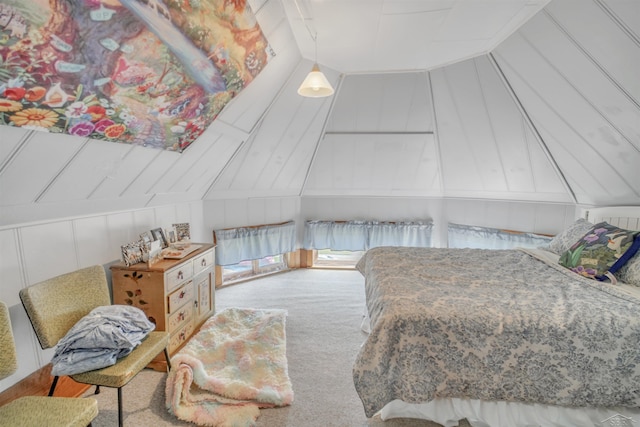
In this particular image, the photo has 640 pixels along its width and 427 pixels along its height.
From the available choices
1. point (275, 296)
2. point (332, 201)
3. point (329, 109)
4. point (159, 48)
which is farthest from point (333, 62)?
point (275, 296)

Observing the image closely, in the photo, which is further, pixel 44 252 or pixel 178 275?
pixel 178 275

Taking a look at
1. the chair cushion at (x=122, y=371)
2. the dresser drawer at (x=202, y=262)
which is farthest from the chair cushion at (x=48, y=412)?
the dresser drawer at (x=202, y=262)

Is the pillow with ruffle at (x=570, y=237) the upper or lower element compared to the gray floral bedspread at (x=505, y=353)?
upper

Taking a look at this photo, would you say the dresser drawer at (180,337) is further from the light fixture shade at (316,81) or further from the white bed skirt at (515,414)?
the light fixture shade at (316,81)

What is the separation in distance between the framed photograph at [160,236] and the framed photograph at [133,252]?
24 cm

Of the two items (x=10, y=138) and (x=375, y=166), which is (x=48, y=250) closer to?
(x=10, y=138)

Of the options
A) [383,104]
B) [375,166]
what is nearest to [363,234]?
[375,166]

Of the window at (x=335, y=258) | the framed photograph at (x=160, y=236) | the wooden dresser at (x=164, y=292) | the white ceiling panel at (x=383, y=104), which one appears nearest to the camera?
the wooden dresser at (x=164, y=292)

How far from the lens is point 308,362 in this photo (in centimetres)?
224

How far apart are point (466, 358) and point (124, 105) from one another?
2.15 metres

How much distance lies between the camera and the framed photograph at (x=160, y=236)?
2489mm

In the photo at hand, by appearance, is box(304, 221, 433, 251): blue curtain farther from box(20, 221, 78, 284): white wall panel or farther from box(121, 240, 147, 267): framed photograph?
box(20, 221, 78, 284): white wall panel

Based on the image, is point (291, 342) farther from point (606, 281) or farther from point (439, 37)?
point (439, 37)

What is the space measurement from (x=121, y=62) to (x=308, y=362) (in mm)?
2179
